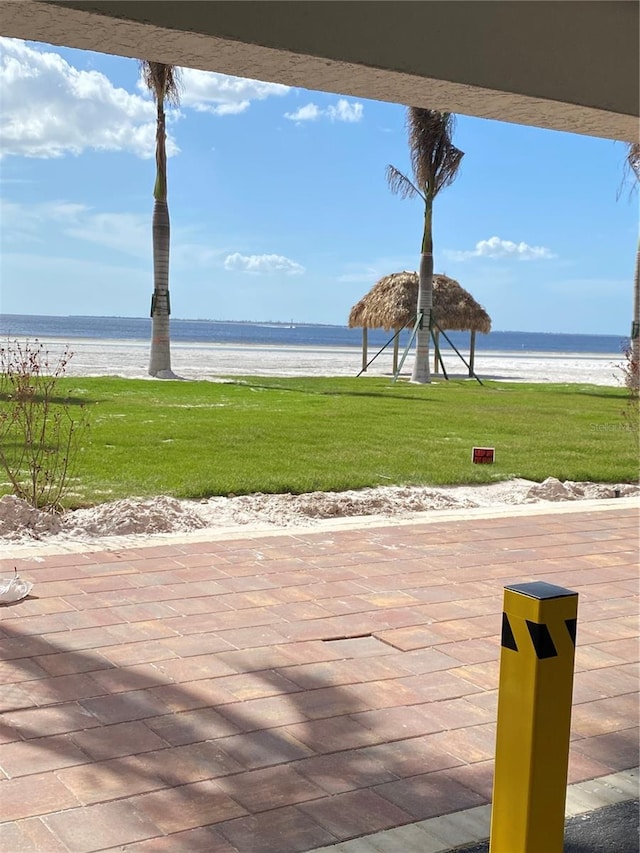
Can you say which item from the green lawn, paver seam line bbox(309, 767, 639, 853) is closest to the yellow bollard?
paver seam line bbox(309, 767, 639, 853)

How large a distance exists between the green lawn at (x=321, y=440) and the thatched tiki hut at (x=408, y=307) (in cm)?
1231

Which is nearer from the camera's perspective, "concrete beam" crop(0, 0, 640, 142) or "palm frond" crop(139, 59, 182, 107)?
"concrete beam" crop(0, 0, 640, 142)

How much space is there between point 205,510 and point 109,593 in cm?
255

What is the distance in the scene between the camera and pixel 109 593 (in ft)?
18.2

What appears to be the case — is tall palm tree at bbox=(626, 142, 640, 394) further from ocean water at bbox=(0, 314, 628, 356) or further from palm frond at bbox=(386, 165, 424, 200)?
ocean water at bbox=(0, 314, 628, 356)

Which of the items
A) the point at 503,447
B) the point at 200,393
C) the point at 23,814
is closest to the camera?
the point at 23,814

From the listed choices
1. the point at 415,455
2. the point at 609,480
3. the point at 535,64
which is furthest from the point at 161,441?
the point at 535,64

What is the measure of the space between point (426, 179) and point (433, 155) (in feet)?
2.27

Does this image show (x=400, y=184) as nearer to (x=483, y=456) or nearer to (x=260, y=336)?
(x=483, y=456)

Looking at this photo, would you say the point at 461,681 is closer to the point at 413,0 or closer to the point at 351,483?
the point at 413,0

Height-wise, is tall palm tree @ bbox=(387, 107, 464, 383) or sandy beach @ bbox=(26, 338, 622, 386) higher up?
tall palm tree @ bbox=(387, 107, 464, 383)

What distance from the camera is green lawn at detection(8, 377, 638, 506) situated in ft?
31.0

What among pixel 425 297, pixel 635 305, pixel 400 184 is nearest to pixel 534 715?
pixel 635 305

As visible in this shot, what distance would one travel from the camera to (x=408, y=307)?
110ft
